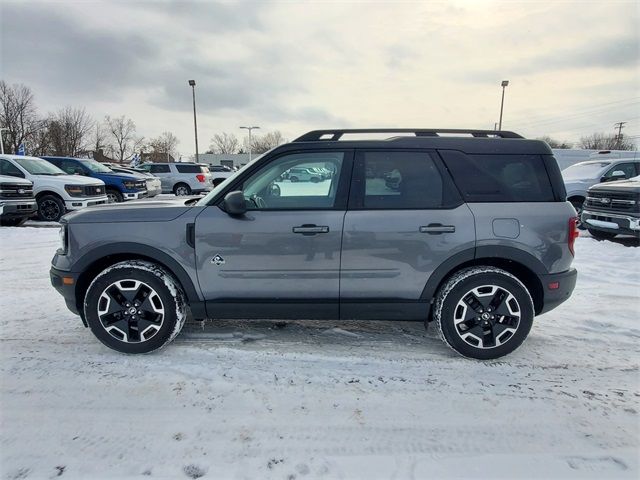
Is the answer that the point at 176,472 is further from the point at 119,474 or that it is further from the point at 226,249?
the point at 226,249

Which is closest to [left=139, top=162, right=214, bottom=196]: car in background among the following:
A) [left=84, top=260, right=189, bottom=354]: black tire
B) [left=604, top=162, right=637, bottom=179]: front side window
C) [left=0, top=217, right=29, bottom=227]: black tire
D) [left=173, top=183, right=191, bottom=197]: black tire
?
[left=173, top=183, right=191, bottom=197]: black tire

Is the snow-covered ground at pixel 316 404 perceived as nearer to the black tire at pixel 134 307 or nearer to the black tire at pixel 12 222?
the black tire at pixel 134 307

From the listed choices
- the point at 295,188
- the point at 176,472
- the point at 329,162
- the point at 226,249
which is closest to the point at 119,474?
the point at 176,472

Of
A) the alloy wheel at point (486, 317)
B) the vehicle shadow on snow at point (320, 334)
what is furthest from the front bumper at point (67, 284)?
the alloy wheel at point (486, 317)

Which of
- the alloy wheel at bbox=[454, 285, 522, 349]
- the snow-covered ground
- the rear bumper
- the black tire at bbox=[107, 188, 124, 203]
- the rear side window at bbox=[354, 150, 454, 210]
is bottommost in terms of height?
the snow-covered ground

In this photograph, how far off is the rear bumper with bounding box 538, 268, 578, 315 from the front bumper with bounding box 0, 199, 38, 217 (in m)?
11.1

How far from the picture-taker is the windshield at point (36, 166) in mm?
10742

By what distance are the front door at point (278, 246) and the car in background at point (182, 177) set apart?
Answer: 16.1m

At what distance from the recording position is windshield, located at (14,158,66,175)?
10.7 m

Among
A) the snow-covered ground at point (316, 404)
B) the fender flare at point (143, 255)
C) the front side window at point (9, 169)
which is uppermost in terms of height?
the front side window at point (9, 169)

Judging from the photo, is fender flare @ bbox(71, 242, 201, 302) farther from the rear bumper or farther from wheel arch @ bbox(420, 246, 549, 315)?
the rear bumper

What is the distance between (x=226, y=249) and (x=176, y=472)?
162 centimetres

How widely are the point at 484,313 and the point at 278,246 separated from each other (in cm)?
181

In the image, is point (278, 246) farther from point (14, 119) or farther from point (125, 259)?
point (14, 119)
